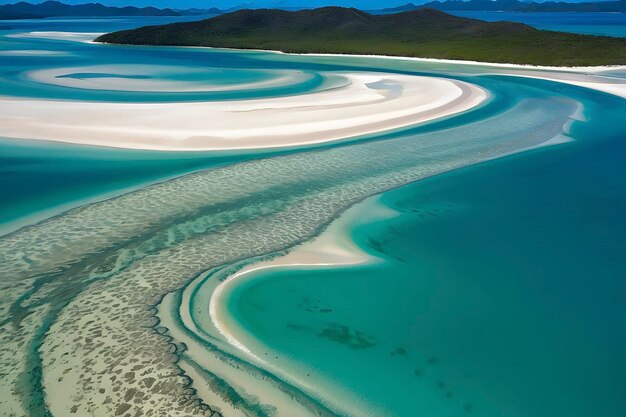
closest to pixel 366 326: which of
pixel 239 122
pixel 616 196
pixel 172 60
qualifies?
pixel 616 196

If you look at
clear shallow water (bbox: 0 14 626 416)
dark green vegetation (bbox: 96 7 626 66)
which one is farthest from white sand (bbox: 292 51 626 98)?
clear shallow water (bbox: 0 14 626 416)

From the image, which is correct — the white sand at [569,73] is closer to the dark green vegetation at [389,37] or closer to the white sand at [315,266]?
the dark green vegetation at [389,37]

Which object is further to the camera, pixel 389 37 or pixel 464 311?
pixel 389 37

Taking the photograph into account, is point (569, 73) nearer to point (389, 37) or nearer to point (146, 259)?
point (389, 37)

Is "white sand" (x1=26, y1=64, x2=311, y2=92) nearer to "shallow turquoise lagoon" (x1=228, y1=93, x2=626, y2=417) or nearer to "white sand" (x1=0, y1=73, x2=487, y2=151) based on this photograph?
"white sand" (x1=0, y1=73, x2=487, y2=151)

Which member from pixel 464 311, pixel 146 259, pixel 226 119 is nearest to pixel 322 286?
pixel 464 311

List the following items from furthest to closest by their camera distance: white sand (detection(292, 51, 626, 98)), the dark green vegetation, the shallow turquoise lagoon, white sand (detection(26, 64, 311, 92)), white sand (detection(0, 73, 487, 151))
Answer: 1. the dark green vegetation
2. white sand (detection(292, 51, 626, 98))
3. white sand (detection(26, 64, 311, 92))
4. white sand (detection(0, 73, 487, 151))
5. the shallow turquoise lagoon
